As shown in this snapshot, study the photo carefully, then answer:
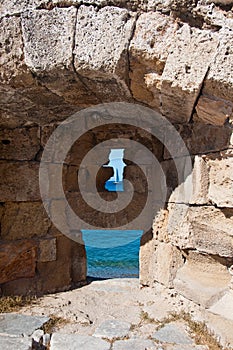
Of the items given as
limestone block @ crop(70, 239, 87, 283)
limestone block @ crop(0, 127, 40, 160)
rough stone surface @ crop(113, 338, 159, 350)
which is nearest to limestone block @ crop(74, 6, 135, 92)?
limestone block @ crop(0, 127, 40, 160)

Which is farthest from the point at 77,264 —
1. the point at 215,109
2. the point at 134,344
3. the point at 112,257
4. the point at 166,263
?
the point at 112,257

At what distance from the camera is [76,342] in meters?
2.49

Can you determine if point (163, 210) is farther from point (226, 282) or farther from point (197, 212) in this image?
point (226, 282)

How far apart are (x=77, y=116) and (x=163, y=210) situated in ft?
4.56

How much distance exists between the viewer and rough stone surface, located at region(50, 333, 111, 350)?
7.95ft

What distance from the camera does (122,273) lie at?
24.6ft

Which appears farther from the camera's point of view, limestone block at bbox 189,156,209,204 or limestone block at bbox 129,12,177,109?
limestone block at bbox 189,156,209,204

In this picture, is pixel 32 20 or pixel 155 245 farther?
pixel 155 245

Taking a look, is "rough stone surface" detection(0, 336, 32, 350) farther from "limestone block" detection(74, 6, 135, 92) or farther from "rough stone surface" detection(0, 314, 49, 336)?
"limestone block" detection(74, 6, 135, 92)

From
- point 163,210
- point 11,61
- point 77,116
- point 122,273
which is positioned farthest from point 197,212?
point 122,273

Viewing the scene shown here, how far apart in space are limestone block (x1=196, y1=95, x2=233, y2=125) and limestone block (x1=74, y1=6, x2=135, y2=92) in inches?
24.1

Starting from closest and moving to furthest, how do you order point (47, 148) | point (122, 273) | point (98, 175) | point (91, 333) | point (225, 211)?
point (225, 211)
point (91, 333)
point (47, 148)
point (98, 175)
point (122, 273)

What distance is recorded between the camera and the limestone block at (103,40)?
2213mm

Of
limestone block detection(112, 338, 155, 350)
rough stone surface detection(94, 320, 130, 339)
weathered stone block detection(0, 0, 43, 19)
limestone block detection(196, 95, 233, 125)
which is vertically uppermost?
weathered stone block detection(0, 0, 43, 19)
